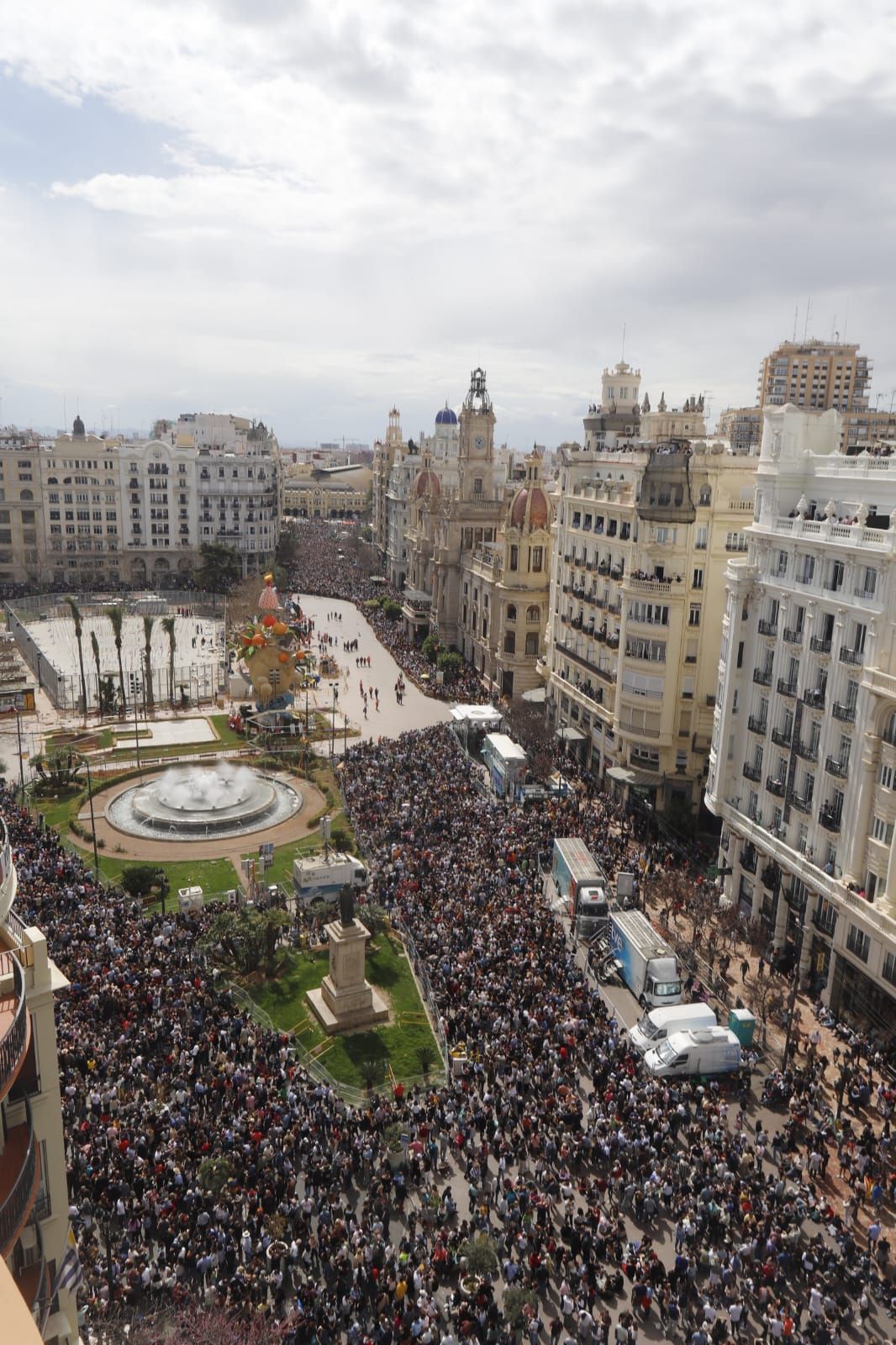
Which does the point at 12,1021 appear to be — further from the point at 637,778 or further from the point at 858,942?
the point at 637,778

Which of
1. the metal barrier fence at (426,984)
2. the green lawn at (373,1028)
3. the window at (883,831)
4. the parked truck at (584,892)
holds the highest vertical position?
the window at (883,831)

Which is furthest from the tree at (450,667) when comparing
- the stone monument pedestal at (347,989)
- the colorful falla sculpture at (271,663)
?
the stone monument pedestal at (347,989)

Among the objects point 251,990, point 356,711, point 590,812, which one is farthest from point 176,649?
point 251,990

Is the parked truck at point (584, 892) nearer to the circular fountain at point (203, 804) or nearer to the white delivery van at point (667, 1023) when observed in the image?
the white delivery van at point (667, 1023)

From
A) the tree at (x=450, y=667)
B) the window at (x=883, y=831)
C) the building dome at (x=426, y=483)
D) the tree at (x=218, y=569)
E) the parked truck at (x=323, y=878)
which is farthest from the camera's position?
the tree at (x=218, y=569)

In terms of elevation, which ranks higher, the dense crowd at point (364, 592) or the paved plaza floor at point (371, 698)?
the dense crowd at point (364, 592)

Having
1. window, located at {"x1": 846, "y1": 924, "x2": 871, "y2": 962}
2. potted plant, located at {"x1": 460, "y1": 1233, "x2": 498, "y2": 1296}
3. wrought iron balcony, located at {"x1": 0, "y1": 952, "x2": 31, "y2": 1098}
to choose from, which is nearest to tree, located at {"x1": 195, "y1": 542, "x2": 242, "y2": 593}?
window, located at {"x1": 846, "y1": 924, "x2": 871, "y2": 962}

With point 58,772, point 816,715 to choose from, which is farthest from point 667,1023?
point 58,772
